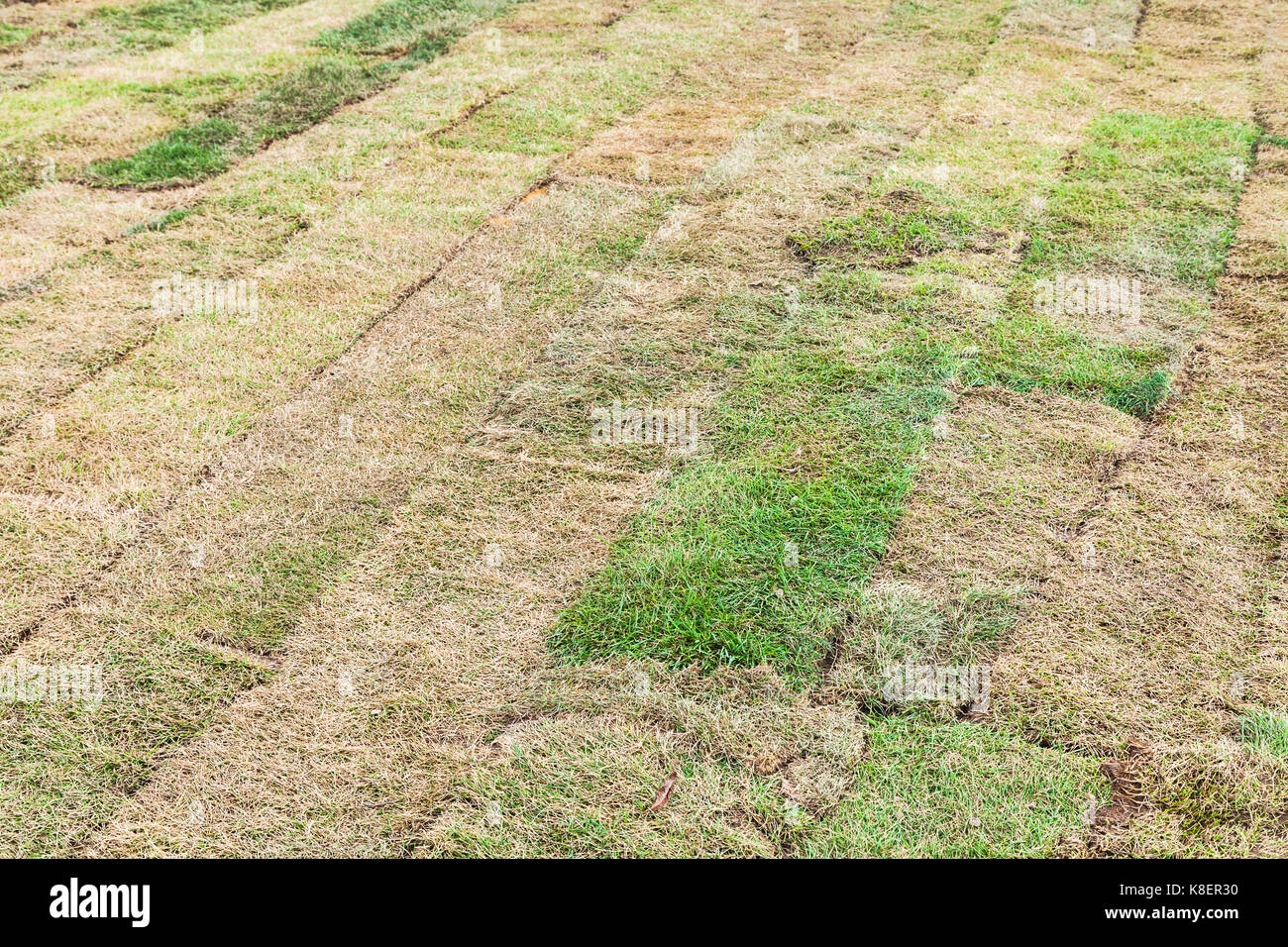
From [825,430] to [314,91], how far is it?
4.70 meters

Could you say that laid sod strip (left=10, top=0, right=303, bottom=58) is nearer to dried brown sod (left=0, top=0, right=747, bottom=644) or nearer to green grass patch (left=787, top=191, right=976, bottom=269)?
dried brown sod (left=0, top=0, right=747, bottom=644)

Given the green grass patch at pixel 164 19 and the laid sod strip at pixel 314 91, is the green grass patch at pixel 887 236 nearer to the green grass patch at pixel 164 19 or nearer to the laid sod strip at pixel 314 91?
the laid sod strip at pixel 314 91

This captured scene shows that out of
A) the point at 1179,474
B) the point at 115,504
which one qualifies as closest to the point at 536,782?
the point at 115,504

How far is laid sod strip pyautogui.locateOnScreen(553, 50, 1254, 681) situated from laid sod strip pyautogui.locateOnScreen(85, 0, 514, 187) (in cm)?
336

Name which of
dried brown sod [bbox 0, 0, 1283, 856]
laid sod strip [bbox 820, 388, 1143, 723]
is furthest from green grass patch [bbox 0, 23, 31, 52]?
laid sod strip [bbox 820, 388, 1143, 723]

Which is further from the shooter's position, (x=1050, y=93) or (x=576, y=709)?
(x=1050, y=93)

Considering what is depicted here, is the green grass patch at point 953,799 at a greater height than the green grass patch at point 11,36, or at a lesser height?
lesser

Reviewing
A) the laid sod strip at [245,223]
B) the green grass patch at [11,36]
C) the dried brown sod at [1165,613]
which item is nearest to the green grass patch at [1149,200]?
the dried brown sod at [1165,613]

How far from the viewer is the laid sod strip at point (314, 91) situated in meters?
5.13

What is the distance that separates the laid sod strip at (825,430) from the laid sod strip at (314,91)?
11.0 ft

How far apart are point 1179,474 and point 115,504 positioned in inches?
131

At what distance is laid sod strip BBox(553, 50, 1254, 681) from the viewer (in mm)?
2486
